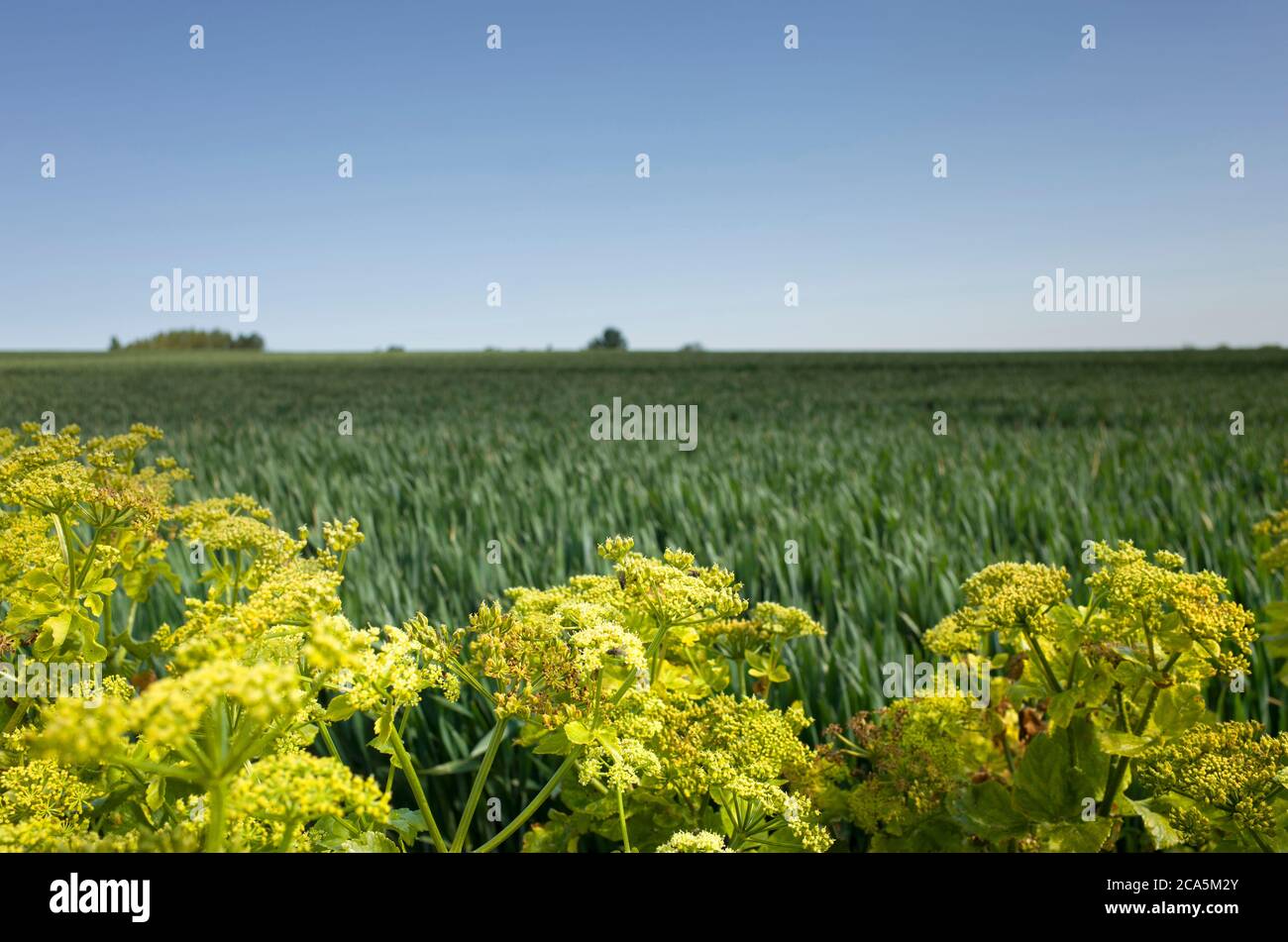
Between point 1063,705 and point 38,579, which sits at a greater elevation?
point 38,579

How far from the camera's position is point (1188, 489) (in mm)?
5789

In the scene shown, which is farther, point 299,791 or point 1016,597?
point 1016,597

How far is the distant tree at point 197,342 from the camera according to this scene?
3994 inches

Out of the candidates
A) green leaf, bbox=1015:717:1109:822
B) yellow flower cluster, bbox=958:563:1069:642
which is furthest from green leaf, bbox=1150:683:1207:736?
yellow flower cluster, bbox=958:563:1069:642

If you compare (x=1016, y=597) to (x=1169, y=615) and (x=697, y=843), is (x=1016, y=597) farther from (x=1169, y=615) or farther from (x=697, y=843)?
(x=697, y=843)

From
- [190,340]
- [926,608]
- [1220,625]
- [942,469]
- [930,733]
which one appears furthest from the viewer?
[190,340]

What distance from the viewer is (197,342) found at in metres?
106

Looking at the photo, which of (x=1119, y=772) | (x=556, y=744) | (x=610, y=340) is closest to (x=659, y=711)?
(x=556, y=744)

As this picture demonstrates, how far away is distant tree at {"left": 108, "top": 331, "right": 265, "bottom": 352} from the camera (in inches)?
3994

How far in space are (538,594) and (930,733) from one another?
2.62ft

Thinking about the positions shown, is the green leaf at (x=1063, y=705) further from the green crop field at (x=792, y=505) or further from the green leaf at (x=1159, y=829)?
the green crop field at (x=792, y=505)

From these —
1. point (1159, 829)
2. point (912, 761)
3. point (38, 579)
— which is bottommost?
point (1159, 829)
